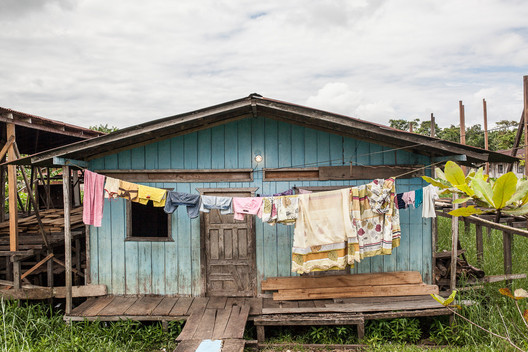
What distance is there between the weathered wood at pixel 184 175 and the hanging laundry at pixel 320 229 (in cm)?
146

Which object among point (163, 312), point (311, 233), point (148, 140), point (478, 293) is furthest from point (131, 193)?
point (478, 293)

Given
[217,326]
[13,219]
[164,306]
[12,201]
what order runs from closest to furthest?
[217,326], [164,306], [12,201], [13,219]

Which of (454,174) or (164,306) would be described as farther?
(164,306)

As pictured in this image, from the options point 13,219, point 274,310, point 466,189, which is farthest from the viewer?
point 13,219

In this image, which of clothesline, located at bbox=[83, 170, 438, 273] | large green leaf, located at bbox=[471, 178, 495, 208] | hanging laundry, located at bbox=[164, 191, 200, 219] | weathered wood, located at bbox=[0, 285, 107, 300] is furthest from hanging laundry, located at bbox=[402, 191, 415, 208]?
weathered wood, located at bbox=[0, 285, 107, 300]

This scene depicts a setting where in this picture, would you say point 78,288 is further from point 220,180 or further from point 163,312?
point 220,180

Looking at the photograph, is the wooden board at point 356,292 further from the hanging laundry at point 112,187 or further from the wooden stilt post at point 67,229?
the wooden stilt post at point 67,229

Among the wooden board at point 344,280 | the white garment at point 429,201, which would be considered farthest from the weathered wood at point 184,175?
the white garment at point 429,201

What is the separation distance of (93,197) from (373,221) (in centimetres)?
505

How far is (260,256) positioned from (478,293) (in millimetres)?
4330

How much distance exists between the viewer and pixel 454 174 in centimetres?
129

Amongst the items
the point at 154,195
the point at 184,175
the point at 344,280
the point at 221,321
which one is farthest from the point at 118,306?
the point at 344,280

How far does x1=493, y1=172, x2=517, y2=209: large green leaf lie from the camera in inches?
44.1

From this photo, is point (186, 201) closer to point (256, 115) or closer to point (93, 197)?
point (93, 197)
